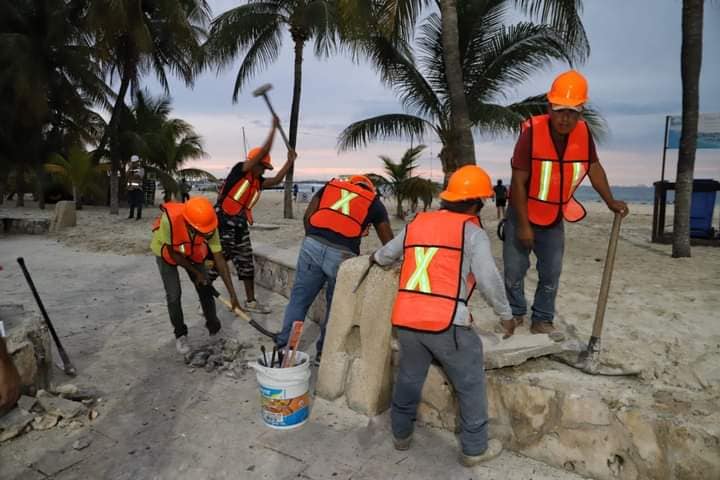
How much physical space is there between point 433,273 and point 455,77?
563 cm

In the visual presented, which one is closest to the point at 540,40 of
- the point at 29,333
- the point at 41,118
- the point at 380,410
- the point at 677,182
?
the point at 677,182

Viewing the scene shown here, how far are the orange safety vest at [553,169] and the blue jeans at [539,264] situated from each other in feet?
0.50

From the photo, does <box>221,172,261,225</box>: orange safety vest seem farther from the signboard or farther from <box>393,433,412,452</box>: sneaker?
the signboard

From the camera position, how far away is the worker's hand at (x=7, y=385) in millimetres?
1454

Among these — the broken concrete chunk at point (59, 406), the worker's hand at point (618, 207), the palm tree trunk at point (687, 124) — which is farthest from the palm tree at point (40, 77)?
the worker's hand at point (618, 207)

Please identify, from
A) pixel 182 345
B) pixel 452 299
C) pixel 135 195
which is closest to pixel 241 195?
pixel 182 345

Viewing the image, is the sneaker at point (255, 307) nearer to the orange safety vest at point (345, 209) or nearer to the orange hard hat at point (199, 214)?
the orange hard hat at point (199, 214)

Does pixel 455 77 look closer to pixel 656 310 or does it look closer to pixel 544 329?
pixel 656 310

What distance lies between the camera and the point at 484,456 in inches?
115

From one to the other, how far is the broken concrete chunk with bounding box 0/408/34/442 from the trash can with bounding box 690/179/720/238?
10163 millimetres

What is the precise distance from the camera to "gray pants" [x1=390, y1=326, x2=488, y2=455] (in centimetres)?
281

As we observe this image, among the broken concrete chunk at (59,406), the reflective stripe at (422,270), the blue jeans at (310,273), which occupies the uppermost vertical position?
the reflective stripe at (422,270)

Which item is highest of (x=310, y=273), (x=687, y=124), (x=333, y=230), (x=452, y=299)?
(x=687, y=124)

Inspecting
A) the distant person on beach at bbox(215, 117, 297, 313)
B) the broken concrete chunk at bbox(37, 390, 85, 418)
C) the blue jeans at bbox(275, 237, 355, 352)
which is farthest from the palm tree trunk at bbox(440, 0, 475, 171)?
the broken concrete chunk at bbox(37, 390, 85, 418)
